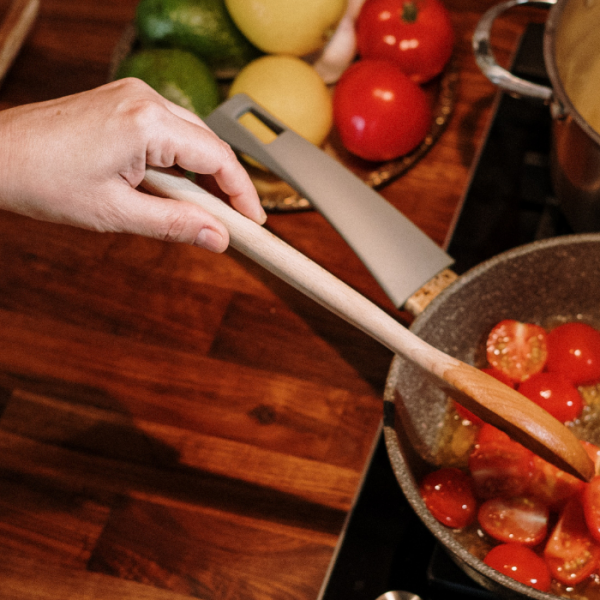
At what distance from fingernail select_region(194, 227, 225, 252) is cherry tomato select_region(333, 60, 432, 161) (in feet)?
1.04

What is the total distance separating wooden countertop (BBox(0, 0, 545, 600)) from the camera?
54cm

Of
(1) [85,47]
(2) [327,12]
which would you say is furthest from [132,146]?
(1) [85,47]

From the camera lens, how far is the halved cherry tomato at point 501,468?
19.0 inches

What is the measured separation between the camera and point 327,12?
0.69m

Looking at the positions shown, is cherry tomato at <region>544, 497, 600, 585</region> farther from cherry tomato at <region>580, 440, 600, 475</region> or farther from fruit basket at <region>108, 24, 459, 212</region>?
fruit basket at <region>108, 24, 459, 212</region>

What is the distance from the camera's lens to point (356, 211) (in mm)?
558

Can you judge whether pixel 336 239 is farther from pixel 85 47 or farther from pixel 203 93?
pixel 85 47

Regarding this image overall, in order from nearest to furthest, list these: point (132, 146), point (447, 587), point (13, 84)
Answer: point (132, 146) < point (447, 587) < point (13, 84)

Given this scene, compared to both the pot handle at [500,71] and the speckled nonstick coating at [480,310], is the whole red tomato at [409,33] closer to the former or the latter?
the pot handle at [500,71]

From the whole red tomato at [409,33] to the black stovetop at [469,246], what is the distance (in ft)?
0.35

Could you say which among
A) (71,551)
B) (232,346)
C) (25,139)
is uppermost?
(25,139)

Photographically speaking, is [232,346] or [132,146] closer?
[132,146]

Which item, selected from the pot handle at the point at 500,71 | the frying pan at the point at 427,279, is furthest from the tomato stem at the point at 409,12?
the frying pan at the point at 427,279

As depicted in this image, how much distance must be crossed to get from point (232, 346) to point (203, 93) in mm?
298
